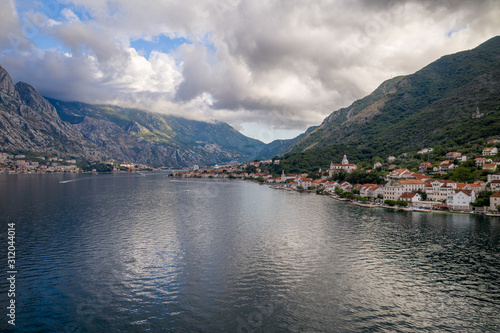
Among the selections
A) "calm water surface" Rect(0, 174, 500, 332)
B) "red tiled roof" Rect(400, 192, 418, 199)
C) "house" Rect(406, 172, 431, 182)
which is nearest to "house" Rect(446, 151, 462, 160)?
"house" Rect(406, 172, 431, 182)

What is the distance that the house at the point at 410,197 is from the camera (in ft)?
229

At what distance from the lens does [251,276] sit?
999 inches

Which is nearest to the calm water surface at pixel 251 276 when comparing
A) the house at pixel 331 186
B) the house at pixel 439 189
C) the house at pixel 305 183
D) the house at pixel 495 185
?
the house at pixel 495 185

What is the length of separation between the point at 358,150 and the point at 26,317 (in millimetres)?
179634

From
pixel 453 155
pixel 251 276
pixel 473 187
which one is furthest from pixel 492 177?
pixel 251 276

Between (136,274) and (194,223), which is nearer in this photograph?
(136,274)

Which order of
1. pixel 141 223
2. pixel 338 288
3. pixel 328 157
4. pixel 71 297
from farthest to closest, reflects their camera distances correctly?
pixel 328 157 < pixel 141 223 < pixel 338 288 < pixel 71 297

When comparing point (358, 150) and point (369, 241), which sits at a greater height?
point (358, 150)

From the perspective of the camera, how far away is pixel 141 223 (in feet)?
153

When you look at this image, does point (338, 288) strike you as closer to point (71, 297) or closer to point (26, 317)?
point (71, 297)

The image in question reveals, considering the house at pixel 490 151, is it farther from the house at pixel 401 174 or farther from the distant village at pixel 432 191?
the house at pixel 401 174

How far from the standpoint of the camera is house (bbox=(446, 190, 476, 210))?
61406mm

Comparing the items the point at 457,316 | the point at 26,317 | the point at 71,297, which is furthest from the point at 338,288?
the point at 26,317

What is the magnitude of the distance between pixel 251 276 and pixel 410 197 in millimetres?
61236
